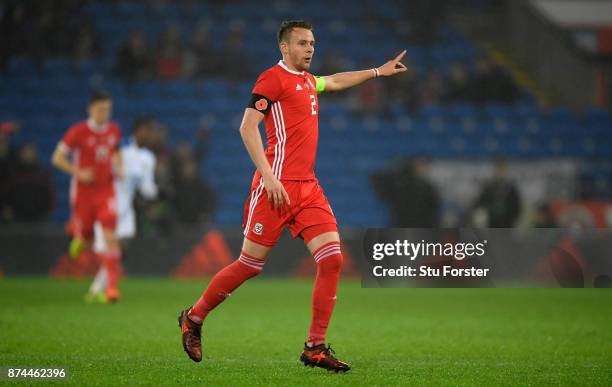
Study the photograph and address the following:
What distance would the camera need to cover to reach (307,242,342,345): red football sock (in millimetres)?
6879


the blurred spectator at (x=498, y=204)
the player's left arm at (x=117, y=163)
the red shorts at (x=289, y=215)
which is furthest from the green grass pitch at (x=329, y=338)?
the blurred spectator at (x=498, y=204)

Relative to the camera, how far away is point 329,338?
9.12 meters

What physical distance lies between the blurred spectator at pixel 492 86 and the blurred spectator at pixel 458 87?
0.50 feet

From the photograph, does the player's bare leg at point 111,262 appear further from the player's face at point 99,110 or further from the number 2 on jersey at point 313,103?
the number 2 on jersey at point 313,103

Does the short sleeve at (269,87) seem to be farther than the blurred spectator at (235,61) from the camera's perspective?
No

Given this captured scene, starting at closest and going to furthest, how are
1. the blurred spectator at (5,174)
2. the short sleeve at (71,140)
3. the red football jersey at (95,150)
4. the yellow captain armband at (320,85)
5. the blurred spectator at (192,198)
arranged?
the yellow captain armband at (320,85)
the short sleeve at (71,140)
the red football jersey at (95,150)
the blurred spectator at (5,174)
the blurred spectator at (192,198)

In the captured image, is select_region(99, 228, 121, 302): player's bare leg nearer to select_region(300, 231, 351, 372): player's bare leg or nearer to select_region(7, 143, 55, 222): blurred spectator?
select_region(7, 143, 55, 222): blurred spectator

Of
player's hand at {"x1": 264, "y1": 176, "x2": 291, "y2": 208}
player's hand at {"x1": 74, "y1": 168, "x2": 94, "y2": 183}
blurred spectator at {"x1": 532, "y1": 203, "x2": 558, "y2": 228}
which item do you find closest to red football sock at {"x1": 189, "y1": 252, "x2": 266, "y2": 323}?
player's hand at {"x1": 264, "y1": 176, "x2": 291, "y2": 208}

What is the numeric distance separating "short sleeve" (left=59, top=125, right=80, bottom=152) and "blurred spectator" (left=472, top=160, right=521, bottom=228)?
755 centimetres

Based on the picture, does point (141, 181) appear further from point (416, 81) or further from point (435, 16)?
point (435, 16)

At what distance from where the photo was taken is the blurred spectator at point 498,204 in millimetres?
17672

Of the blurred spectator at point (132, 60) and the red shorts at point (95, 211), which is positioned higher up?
the blurred spectator at point (132, 60)

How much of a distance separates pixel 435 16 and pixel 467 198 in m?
5.45

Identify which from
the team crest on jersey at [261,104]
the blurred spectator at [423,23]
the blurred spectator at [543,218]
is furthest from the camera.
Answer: the blurred spectator at [423,23]
